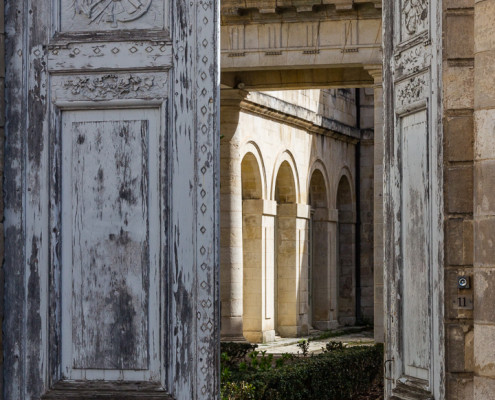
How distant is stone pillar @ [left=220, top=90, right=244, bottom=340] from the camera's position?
17578mm

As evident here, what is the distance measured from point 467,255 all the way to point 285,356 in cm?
730

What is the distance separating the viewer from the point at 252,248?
20500 mm

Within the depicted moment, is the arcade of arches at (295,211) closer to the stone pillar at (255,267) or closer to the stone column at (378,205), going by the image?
the stone pillar at (255,267)

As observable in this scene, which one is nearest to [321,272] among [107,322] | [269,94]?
[269,94]

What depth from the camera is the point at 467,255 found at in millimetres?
6078

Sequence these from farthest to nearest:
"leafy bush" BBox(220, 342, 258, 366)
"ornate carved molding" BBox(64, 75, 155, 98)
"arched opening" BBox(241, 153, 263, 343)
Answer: "arched opening" BBox(241, 153, 263, 343) → "leafy bush" BBox(220, 342, 258, 366) → "ornate carved molding" BBox(64, 75, 155, 98)

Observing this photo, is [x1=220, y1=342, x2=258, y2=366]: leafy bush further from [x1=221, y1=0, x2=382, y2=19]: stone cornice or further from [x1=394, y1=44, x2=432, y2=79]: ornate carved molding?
[x1=394, y1=44, x2=432, y2=79]: ornate carved molding

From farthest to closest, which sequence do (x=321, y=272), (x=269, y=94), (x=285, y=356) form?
(x=321, y=272), (x=269, y=94), (x=285, y=356)

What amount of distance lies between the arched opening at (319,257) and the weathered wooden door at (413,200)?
56.4ft

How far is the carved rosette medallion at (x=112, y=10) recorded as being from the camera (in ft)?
20.7

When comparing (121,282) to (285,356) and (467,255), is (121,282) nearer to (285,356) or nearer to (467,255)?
(467,255)

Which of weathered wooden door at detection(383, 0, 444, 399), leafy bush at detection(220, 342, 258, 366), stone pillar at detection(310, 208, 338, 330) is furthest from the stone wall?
stone pillar at detection(310, 208, 338, 330)

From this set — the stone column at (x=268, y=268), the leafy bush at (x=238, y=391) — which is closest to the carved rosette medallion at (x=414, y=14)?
the leafy bush at (x=238, y=391)

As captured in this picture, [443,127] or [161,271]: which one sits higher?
[443,127]
